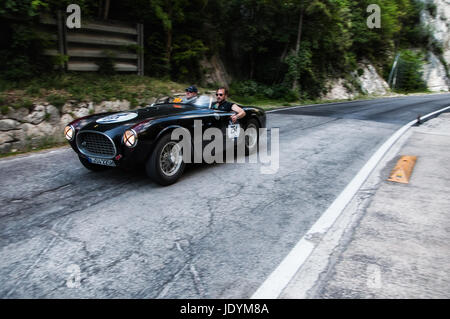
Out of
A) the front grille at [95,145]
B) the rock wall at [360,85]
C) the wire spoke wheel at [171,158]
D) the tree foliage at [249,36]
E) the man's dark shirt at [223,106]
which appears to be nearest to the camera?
the front grille at [95,145]

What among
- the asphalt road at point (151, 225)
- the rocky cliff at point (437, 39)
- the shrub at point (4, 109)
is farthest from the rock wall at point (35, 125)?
the rocky cliff at point (437, 39)

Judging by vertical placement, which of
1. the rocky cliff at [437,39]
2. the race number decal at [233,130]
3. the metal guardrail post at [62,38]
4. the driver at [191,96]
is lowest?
the race number decal at [233,130]

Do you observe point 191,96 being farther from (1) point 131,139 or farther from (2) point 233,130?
(1) point 131,139

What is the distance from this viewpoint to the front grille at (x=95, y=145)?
164 inches

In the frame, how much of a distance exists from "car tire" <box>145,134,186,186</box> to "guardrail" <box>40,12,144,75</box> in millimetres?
6379

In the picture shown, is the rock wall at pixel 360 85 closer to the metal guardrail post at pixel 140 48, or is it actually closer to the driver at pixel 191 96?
the metal guardrail post at pixel 140 48

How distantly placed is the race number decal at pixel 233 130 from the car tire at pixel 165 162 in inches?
45.3

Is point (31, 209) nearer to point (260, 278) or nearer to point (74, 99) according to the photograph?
point (260, 278)

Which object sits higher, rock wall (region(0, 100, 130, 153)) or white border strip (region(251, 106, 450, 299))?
rock wall (region(0, 100, 130, 153))

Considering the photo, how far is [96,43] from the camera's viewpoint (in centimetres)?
1044

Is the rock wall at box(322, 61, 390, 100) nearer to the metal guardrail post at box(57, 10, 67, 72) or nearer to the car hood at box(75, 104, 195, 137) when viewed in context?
the metal guardrail post at box(57, 10, 67, 72)

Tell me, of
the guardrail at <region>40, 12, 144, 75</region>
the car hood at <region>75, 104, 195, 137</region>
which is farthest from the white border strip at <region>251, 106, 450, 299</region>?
the guardrail at <region>40, 12, 144, 75</region>

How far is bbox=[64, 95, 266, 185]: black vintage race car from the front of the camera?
4.09m
